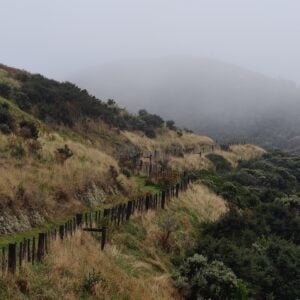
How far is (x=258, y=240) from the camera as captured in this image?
20.3m

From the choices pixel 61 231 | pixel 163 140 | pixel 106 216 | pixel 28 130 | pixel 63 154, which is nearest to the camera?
pixel 61 231

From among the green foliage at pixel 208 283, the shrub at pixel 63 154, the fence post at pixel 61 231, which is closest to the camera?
the fence post at pixel 61 231

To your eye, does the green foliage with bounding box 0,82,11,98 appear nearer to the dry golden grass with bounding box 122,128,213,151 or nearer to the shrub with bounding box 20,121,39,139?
the shrub with bounding box 20,121,39,139

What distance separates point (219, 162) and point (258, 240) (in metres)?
24.0

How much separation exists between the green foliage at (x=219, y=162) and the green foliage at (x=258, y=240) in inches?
367

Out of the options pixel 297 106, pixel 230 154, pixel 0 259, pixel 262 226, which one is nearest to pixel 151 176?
pixel 262 226

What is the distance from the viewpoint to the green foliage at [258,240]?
634 inches

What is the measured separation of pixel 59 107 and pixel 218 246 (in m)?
22.5

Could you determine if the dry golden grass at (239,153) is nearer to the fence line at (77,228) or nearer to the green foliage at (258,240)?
the green foliage at (258,240)

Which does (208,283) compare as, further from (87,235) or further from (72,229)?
(72,229)

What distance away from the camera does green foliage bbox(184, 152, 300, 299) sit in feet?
52.8

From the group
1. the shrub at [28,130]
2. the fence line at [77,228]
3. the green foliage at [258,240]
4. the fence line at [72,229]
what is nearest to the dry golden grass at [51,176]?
the shrub at [28,130]

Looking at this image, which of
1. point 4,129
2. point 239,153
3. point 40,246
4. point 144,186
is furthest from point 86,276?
point 239,153

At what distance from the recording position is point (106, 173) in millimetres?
21922
